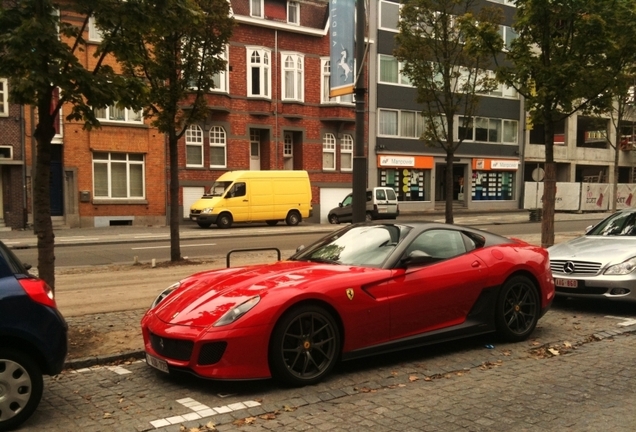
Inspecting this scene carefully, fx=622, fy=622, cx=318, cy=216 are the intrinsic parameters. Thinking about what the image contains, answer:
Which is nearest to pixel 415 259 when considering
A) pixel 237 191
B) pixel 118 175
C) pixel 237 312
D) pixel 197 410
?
pixel 237 312

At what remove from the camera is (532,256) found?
7246 mm

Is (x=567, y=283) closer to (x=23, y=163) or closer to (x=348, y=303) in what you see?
(x=348, y=303)

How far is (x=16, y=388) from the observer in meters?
4.41

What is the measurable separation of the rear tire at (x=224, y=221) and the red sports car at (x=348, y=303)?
72.3ft

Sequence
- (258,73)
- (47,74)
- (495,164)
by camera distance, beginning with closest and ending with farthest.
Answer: (47,74)
(258,73)
(495,164)

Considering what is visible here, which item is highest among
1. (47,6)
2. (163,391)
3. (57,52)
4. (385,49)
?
(385,49)

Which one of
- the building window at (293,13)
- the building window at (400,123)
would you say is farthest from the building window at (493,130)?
the building window at (293,13)

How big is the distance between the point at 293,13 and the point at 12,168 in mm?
17527

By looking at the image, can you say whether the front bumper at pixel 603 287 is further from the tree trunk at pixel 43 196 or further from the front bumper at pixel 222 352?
the tree trunk at pixel 43 196

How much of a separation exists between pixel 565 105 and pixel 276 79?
2429cm

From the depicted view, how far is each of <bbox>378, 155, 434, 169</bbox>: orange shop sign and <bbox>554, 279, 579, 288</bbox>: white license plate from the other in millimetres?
30329

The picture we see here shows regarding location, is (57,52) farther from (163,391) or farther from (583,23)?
(583,23)

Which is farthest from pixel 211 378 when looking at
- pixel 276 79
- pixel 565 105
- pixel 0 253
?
pixel 276 79

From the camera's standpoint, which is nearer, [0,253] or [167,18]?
[0,253]
